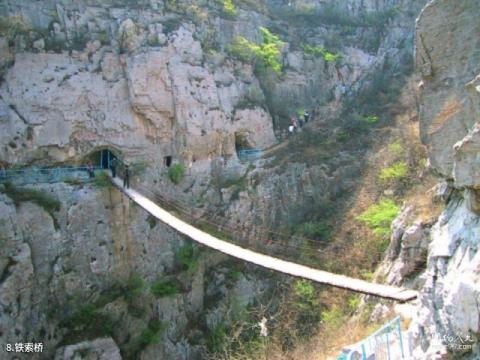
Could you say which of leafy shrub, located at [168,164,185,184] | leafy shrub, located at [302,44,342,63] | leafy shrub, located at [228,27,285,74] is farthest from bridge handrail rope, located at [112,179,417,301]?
leafy shrub, located at [302,44,342,63]

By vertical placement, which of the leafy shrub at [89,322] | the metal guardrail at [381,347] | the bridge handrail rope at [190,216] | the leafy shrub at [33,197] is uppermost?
the metal guardrail at [381,347]

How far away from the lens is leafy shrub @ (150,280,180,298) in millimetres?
13641

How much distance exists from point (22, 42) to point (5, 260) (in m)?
5.91

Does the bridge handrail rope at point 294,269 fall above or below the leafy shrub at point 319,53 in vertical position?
below

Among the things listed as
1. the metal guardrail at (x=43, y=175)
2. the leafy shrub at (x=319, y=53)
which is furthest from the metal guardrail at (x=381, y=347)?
the leafy shrub at (x=319, y=53)

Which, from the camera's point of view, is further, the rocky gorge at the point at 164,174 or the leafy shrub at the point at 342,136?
the leafy shrub at the point at 342,136

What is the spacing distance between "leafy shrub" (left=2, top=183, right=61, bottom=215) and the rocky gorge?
53mm

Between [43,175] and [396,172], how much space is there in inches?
367

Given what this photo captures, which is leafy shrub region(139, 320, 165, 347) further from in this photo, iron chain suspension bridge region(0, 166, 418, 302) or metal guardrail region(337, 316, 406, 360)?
metal guardrail region(337, 316, 406, 360)

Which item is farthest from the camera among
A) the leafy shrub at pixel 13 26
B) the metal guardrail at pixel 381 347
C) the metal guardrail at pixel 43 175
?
the leafy shrub at pixel 13 26

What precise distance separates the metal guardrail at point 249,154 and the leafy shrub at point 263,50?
11.0 feet

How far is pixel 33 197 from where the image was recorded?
12.5 metres

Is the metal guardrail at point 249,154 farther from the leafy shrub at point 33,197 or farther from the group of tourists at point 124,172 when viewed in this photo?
the leafy shrub at point 33,197

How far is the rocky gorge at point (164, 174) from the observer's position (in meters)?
12.0
